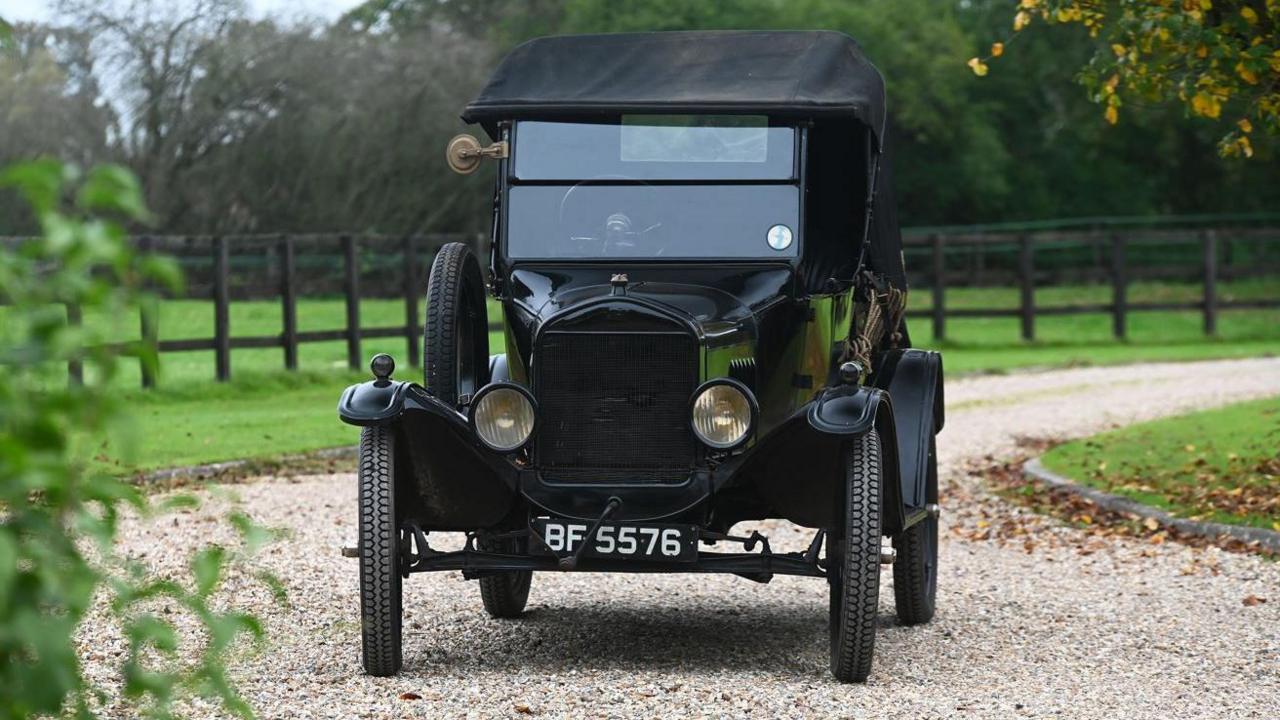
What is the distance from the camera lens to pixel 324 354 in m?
24.7

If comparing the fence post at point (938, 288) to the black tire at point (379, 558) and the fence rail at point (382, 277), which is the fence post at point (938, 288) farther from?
the black tire at point (379, 558)

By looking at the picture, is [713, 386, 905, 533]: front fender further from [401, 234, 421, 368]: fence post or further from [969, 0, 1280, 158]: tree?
[401, 234, 421, 368]: fence post

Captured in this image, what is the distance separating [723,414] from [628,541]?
0.58 m

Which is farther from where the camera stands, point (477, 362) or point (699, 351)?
point (477, 362)

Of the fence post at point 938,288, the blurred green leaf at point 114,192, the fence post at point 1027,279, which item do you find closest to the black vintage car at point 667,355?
the blurred green leaf at point 114,192

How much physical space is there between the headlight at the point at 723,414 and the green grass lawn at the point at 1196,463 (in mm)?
4988

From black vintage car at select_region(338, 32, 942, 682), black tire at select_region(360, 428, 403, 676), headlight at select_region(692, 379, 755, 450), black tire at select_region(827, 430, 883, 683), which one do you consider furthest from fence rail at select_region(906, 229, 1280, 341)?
black tire at select_region(360, 428, 403, 676)

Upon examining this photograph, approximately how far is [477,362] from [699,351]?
119 centimetres

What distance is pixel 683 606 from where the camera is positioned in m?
8.28

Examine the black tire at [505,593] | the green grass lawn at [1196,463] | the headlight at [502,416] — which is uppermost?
the headlight at [502,416]

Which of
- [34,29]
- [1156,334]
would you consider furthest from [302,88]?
[1156,334]

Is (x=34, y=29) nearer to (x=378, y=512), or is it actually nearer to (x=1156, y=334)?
(x=1156, y=334)

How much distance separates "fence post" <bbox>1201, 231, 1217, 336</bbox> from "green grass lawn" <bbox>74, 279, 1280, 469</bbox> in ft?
1.48

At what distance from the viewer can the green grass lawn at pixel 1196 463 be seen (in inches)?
441
